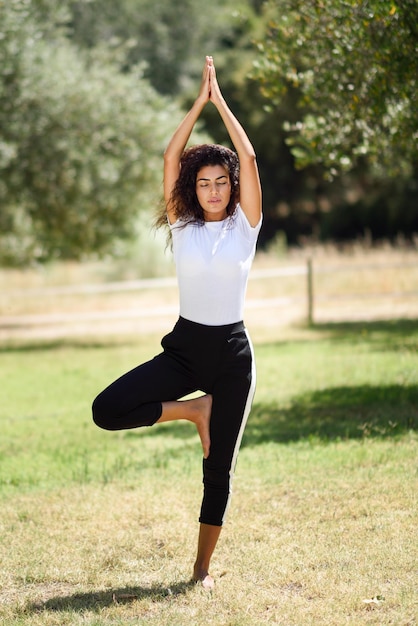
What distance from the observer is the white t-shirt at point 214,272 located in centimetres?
438

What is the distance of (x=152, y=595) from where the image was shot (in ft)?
14.7

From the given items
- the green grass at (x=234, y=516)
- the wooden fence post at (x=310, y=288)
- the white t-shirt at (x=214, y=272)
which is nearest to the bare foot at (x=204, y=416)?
the white t-shirt at (x=214, y=272)

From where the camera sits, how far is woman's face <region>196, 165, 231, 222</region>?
14.8ft

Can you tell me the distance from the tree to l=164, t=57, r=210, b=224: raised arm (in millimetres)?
11264

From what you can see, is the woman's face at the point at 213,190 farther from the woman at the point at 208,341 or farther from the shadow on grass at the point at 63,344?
the shadow on grass at the point at 63,344

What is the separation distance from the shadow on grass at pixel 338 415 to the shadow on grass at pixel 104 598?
354cm

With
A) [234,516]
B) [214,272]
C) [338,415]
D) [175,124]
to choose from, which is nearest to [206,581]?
[234,516]

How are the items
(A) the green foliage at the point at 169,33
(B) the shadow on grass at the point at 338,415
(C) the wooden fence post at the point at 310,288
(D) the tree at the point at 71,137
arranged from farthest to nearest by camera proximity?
(A) the green foliage at the point at 169,33 < (C) the wooden fence post at the point at 310,288 < (D) the tree at the point at 71,137 < (B) the shadow on grass at the point at 338,415

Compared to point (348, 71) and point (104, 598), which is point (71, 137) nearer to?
point (348, 71)

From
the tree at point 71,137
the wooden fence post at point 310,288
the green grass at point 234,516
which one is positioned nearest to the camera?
the green grass at point 234,516

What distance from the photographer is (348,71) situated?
9195mm

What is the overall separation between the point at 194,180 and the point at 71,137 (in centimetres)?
1265

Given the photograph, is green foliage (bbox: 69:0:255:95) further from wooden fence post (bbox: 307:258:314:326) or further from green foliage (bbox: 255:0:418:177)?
green foliage (bbox: 255:0:418:177)

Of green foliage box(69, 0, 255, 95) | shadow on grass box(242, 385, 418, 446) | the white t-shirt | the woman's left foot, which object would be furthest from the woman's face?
green foliage box(69, 0, 255, 95)
